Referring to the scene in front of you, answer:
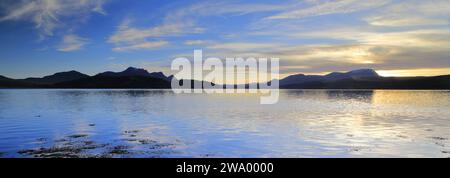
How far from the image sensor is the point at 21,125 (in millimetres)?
44625

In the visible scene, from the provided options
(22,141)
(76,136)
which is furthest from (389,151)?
(22,141)

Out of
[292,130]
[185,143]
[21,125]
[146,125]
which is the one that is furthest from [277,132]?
[21,125]

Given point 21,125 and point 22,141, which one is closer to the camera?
point 22,141

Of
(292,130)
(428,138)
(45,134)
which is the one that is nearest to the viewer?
(428,138)

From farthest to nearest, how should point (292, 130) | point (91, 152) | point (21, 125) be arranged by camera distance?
point (21, 125) < point (292, 130) < point (91, 152)

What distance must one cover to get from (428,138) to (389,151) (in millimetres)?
9572
